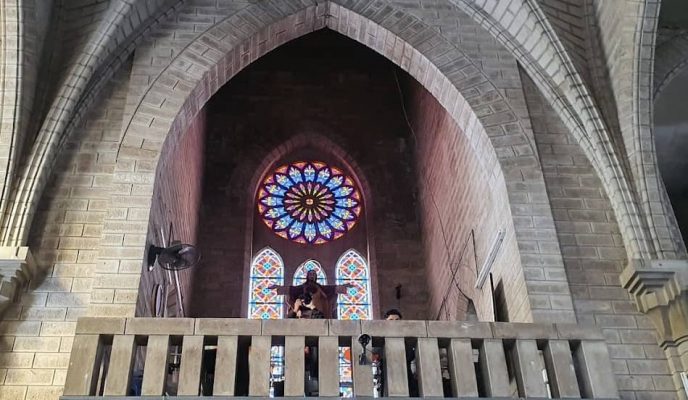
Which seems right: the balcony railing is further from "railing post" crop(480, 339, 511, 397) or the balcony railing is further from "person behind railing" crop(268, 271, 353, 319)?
"person behind railing" crop(268, 271, 353, 319)

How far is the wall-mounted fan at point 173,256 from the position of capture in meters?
8.36

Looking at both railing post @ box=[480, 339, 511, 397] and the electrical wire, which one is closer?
railing post @ box=[480, 339, 511, 397]

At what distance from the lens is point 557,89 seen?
368 inches

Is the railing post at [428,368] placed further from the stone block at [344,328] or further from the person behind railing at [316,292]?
the person behind railing at [316,292]

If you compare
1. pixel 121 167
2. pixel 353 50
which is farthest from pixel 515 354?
pixel 353 50

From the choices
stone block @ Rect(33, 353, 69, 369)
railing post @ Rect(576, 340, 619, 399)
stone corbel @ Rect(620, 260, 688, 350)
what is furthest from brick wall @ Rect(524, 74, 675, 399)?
stone block @ Rect(33, 353, 69, 369)

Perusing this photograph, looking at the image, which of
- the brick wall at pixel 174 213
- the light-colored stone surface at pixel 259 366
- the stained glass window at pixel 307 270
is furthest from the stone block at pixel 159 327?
the stained glass window at pixel 307 270

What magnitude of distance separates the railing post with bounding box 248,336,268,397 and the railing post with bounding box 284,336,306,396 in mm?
147

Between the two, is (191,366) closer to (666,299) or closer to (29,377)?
(29,377)

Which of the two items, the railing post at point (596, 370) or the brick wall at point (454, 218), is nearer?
the railing post at point (596, 370)

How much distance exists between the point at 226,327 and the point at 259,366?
0.44m

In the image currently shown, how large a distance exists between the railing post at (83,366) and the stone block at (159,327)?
0.95 feet

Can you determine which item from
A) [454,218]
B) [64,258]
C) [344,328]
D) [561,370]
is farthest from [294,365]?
[454,218]

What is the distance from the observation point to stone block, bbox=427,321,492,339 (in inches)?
273
